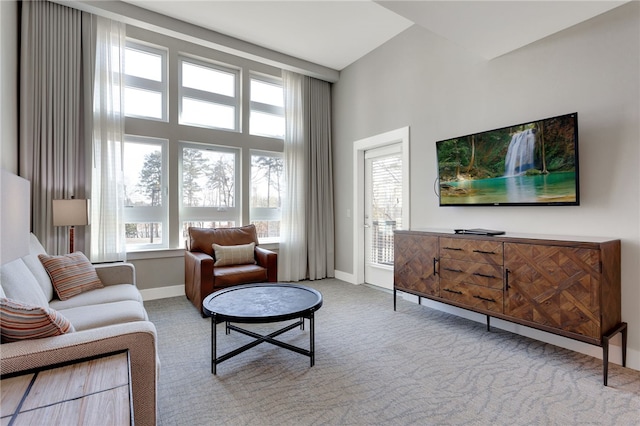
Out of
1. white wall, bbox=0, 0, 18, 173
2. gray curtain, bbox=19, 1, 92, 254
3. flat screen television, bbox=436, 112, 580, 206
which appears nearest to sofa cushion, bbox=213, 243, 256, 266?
gray curtain, bbox=19, 1, 92, 254

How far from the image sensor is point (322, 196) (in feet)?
17.1

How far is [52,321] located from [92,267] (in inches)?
68.4

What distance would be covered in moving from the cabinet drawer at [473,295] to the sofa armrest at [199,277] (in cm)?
239

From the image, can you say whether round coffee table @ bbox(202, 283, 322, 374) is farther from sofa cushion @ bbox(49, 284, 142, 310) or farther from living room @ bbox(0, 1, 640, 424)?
living room @ bbox(0, 1, 640, 424)

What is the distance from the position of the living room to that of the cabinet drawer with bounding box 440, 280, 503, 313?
0.52 meters

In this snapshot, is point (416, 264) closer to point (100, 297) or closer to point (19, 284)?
point (100, 297)

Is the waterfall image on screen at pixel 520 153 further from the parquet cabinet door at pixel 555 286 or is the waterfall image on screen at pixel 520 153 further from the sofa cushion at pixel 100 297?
the sofa cushion at pixel 100 297

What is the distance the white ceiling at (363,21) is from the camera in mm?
2279

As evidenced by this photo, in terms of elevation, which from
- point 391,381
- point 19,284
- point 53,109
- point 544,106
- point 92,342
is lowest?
point 391,381

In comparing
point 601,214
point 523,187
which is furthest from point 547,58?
point 601,214

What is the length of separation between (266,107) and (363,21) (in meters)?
1.93

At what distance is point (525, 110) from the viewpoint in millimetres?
2807

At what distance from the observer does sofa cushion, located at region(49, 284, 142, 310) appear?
7.32ft

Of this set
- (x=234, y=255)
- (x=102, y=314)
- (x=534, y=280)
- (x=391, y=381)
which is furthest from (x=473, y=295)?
(x=102, y=314)
